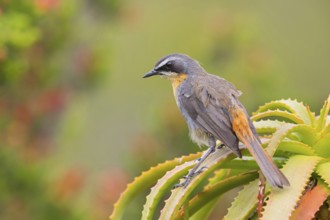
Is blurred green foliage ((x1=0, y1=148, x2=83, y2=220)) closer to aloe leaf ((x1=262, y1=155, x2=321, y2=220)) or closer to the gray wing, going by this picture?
the gray wing

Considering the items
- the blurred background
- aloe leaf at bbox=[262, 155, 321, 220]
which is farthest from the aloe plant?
the blurred background

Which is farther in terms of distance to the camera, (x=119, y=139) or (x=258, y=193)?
(x=119, y=139)

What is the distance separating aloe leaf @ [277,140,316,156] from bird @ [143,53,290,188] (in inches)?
3.0

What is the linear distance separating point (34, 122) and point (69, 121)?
2.48 ft

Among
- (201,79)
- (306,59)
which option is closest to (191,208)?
(201,79)

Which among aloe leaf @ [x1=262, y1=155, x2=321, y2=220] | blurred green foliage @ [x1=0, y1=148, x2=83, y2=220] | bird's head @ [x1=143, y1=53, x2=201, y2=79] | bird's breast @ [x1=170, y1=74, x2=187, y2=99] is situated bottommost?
blurred green foliage @ [x1=0, y1=148, x2=83, y2=220]

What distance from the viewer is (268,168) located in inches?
107

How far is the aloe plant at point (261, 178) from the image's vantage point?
2.68 metres

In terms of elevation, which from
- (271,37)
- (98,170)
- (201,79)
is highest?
(201,79)

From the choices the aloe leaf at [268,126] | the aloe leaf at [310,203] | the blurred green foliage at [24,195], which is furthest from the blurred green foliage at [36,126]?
the aloe leaf at [310,203]

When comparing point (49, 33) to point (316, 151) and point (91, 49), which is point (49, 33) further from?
point (316, 151)

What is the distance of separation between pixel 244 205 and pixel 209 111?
0.71 metres

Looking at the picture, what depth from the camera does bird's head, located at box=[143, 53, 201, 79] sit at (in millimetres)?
4027

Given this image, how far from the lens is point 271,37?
1944 centimetres
